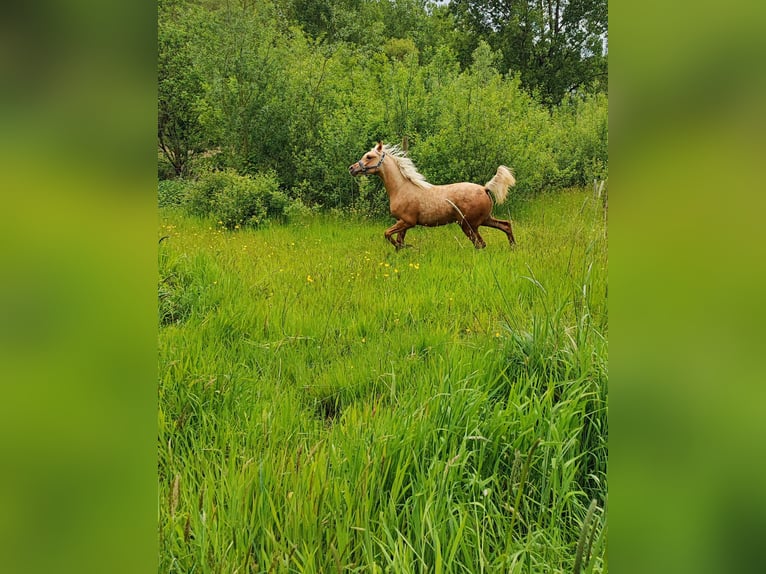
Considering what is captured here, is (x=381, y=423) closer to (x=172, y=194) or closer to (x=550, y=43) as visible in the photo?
(x=172, y=194)

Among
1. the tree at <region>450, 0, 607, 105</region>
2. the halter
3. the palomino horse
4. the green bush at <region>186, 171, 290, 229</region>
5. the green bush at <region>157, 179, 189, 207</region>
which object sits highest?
the tree at <region>450, 0, 607, 105</region>

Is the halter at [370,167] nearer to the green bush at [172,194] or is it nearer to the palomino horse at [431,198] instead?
A: the palomino horse at [431,198]

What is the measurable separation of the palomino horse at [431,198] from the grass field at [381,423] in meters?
1.66

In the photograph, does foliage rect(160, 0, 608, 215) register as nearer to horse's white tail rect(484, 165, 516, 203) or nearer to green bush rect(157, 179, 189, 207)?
green bush rect(157, 179, 189, 207)

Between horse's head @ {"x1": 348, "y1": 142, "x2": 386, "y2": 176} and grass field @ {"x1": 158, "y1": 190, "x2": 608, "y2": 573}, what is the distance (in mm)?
2335

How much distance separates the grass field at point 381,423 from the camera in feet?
3.84

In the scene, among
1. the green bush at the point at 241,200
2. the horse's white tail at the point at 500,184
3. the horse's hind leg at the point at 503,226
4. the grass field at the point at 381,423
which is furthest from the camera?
the green bush at the point at 241,200

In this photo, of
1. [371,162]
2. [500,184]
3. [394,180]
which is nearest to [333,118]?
[371,162]

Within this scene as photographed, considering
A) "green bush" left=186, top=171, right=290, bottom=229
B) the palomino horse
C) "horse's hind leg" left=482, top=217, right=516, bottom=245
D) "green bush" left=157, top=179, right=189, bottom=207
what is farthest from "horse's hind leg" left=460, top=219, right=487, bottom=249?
"green bush" left=157, top=179, right=189, bottom=207

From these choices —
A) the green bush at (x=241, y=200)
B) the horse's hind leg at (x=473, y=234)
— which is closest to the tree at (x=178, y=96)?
the green bush at (x=241, y=200)

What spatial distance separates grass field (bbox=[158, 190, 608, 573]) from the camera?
117cm
